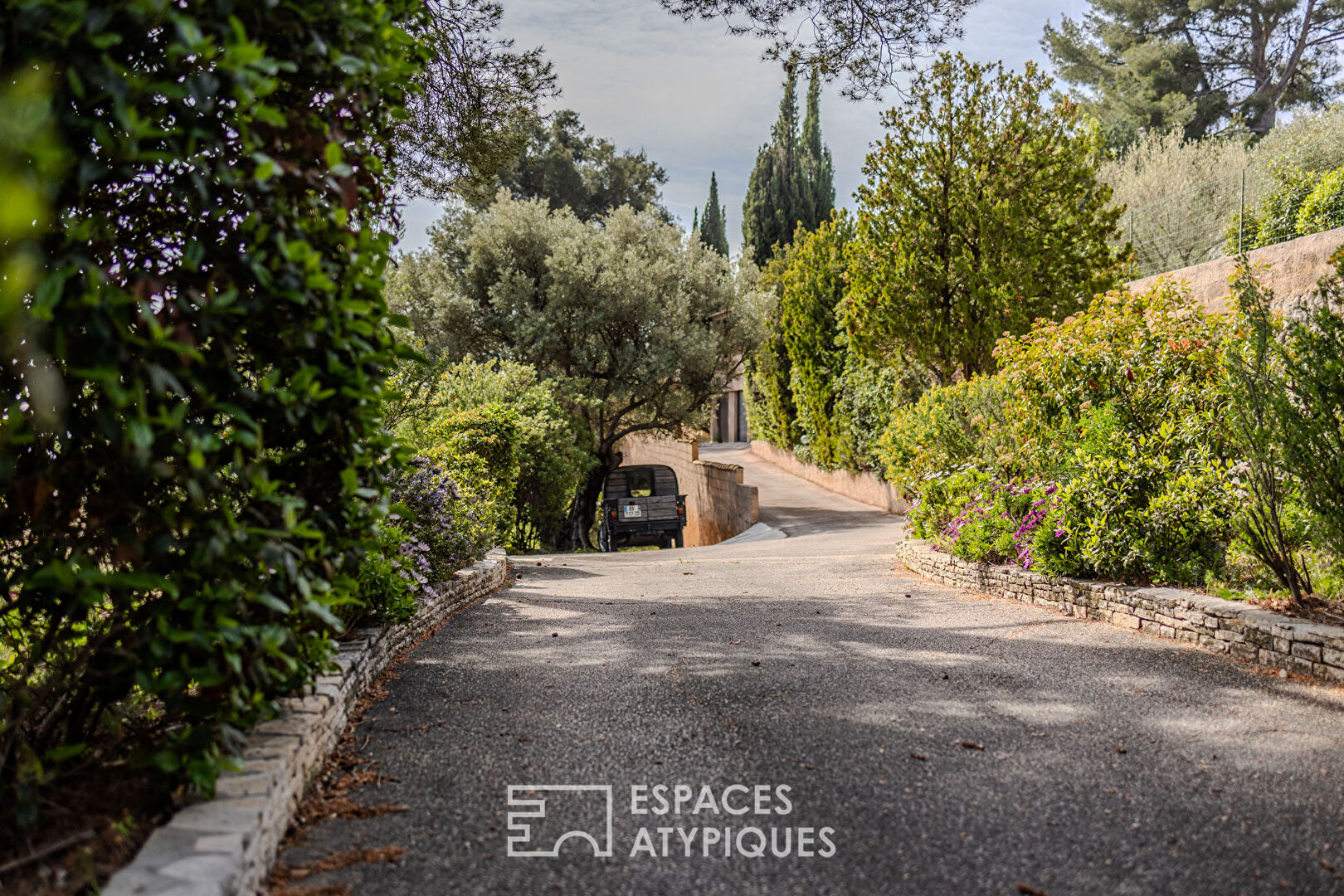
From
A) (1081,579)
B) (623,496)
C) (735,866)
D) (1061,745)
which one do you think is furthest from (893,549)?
(735,866)

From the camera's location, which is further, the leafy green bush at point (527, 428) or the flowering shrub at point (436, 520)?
the leafy green bush at point (527, 428)

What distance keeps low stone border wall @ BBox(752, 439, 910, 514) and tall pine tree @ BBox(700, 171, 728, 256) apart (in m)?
20.3

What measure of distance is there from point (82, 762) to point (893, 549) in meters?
11.7

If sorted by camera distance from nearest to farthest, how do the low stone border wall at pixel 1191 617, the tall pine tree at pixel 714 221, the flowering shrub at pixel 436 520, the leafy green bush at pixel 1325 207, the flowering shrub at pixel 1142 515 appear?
the low stone border wall at pixel 1191 617, the flowering shrub at pixel 1142 515, the flowering shrub at pixel 436 520, the leafy green bush at pixel 1325 207, the tall pine tree at pixel 714 221

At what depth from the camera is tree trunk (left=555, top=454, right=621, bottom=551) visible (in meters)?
20.6

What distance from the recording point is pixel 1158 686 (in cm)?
479

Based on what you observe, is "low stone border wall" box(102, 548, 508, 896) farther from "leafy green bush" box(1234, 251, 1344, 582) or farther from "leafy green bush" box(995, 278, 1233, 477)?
"leafy green bush" box(995, 278, 1233, 477)

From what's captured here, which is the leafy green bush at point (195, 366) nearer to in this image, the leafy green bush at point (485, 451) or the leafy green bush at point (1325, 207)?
the leafy green bush at point (485, 451)

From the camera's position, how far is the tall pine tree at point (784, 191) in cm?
3688

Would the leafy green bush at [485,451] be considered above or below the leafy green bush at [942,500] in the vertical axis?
above

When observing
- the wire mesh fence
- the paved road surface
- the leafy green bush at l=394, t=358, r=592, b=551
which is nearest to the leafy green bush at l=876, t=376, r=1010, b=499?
the paved road surface

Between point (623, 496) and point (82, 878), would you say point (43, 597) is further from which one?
point (623, 496)

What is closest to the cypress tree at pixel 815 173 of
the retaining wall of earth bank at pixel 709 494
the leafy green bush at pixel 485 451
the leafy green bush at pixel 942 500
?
the retaining wall of earth bank at pixel 709 494

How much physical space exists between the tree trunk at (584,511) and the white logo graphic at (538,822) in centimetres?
1681
